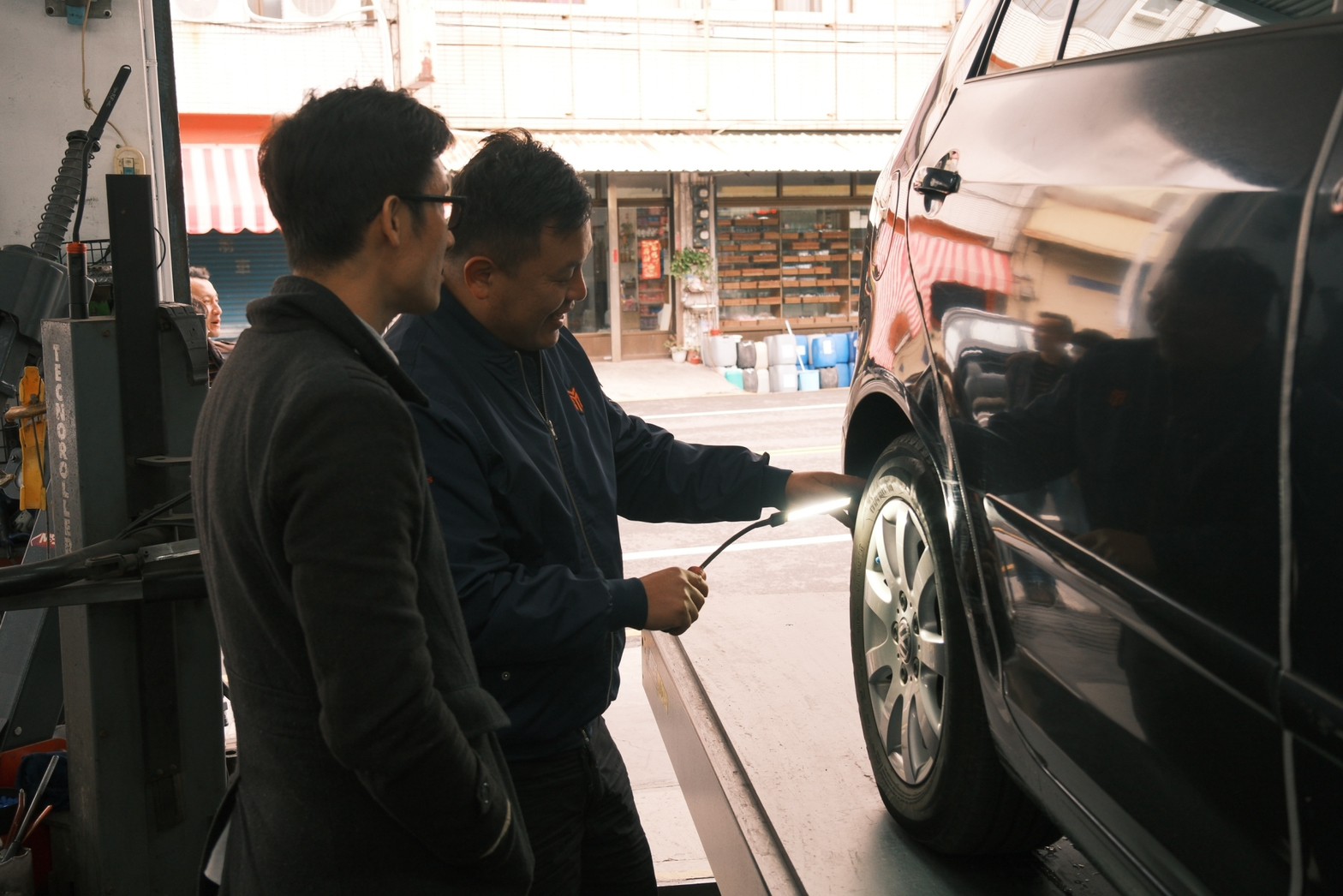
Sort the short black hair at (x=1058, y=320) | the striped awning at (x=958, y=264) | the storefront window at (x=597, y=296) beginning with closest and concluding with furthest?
the short black hair at (x=1058, y=320), the striped awning at (x=958, y=264), the storefront window at (x=597, y=296)

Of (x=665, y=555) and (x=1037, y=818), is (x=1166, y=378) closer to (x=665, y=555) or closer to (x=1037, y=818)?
(x=1037, y=818)

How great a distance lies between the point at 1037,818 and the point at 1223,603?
0.96 meters

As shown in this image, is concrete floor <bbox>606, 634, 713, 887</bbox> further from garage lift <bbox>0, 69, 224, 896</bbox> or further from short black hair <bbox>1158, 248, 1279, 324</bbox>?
short black hair <bbox>1158, 248, 1279, 324</bbox>

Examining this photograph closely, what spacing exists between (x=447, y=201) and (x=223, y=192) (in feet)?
50.7

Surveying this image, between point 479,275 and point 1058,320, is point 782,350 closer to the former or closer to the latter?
point 479,275

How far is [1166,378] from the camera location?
1.32 m

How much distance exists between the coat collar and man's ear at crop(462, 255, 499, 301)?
57 centimetres

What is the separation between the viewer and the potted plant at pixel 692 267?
61.4 ft

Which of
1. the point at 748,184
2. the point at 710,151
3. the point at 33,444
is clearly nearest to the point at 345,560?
the point at 33,444

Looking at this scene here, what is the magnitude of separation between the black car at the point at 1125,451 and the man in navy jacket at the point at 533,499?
20.1 inches

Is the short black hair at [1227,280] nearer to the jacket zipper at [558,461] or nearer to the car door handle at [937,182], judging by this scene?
the car door handle at [937,182]

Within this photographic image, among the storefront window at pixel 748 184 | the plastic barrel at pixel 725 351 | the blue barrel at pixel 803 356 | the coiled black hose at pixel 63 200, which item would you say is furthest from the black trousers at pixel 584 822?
the storefront window at pixel 748 184

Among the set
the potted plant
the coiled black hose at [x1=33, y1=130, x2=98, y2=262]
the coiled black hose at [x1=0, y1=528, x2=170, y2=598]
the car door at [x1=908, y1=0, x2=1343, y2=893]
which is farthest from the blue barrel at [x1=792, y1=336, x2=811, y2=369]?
the car door at [x1=908, y1=0, x2=1343, y2=893]

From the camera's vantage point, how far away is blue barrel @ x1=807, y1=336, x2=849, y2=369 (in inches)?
653
